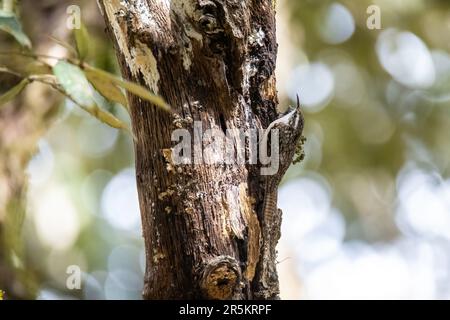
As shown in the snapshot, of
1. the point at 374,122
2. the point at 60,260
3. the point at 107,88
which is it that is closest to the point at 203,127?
the point at 107,88

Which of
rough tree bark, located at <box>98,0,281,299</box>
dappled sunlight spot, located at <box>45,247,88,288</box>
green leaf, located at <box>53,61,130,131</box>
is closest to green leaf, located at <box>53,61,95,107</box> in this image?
green leaf, located at <box>53,61,130,131</box>

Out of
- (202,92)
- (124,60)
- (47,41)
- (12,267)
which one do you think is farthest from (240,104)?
(47,41)

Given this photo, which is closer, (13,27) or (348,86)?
(13,27)

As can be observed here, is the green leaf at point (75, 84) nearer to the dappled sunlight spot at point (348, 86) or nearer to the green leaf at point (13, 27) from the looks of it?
the green leaf at point (13, 27)

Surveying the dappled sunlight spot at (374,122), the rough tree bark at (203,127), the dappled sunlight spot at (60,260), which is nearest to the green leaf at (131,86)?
the rough tree bark at (203,127)

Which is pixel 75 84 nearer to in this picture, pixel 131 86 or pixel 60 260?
pixel 131 86

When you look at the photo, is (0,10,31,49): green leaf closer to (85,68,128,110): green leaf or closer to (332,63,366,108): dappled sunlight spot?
(85,68,128,110): green leaf
